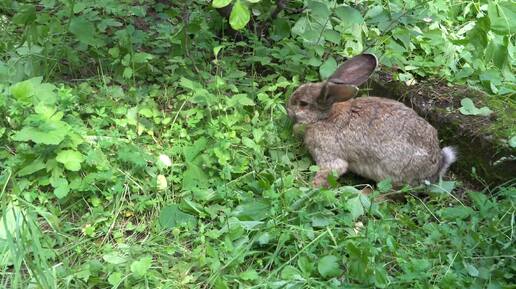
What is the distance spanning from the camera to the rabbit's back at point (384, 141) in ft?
12.6

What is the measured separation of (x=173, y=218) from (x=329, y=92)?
1366 mm

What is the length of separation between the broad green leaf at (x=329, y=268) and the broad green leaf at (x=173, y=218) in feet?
2.48

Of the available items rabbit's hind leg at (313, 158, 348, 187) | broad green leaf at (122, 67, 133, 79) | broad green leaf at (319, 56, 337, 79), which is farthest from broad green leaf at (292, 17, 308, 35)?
broad green leaf at (122, 67, 133, 79)

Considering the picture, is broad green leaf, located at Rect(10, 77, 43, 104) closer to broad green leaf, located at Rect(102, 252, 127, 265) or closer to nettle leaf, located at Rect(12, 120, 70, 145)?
nettle leaf, located at Rect(12, 120, 70, 145)

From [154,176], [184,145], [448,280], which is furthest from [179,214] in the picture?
[448,280]

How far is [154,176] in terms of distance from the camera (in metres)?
3.63

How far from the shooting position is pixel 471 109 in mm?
4109

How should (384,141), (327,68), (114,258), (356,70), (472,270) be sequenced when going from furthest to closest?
(327,68) → (356,70) → (384,141) → (114,258) → (472,270)

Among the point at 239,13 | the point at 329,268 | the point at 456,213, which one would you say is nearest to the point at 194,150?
the point at 239,13

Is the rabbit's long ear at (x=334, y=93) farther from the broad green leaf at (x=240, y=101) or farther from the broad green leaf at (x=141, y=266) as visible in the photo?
the broad green leaf at (x=141, y=266)

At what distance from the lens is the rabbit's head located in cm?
411

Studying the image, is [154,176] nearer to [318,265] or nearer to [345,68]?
[318,265]

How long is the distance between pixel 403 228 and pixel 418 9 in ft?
6.88

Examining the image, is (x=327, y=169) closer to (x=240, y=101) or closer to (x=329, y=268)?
(x=240, y=101)
